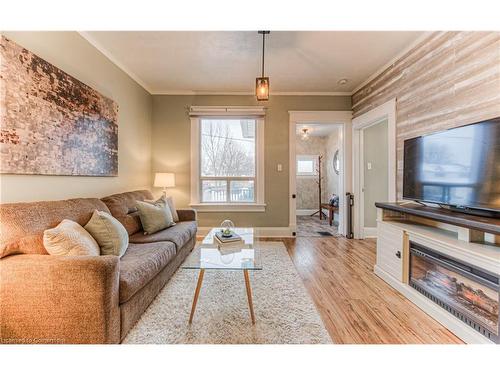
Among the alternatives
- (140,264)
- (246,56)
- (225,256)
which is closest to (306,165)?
(246,56)

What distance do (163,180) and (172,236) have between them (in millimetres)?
1544

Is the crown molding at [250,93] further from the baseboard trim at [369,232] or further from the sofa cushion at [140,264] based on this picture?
the sofa cushion at [140,264]

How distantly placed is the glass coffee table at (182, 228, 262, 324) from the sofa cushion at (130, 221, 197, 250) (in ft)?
1.14

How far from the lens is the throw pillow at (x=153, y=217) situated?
2.46 meters

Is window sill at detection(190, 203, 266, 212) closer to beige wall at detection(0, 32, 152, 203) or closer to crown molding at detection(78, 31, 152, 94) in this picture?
beige wall at detection(0, 32, 152, 203)

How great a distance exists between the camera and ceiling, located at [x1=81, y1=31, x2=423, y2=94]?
2.36 m

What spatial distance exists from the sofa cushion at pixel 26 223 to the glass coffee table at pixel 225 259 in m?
0.98

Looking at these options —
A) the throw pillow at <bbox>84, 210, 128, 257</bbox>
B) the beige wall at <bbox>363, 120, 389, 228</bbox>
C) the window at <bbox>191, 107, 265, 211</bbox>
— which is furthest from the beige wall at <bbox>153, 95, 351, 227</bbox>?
the throw pillow at <bbox>84, 210, 128, 257</bbox>

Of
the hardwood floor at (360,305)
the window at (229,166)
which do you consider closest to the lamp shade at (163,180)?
the window at (229,166)

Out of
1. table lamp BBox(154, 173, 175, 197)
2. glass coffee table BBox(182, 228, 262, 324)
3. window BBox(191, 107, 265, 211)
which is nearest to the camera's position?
glass coffee table BBox(182, 228, 262, 324)

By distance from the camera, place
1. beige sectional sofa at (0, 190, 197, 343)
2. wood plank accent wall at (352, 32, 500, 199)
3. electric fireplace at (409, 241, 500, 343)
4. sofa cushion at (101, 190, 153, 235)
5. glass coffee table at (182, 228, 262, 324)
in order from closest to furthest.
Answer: beige sectional sofa at (0, 190, 197, 343), electric fireplace at (409, 241, 500, 343), glass coffee table at (182, 228, 262, 324), wood plank accent wall at (352, 32, 500, 199), sofa cushion at (101, 190, 153, 235)

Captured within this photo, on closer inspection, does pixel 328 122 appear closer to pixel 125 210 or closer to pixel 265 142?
pixel 265 142
